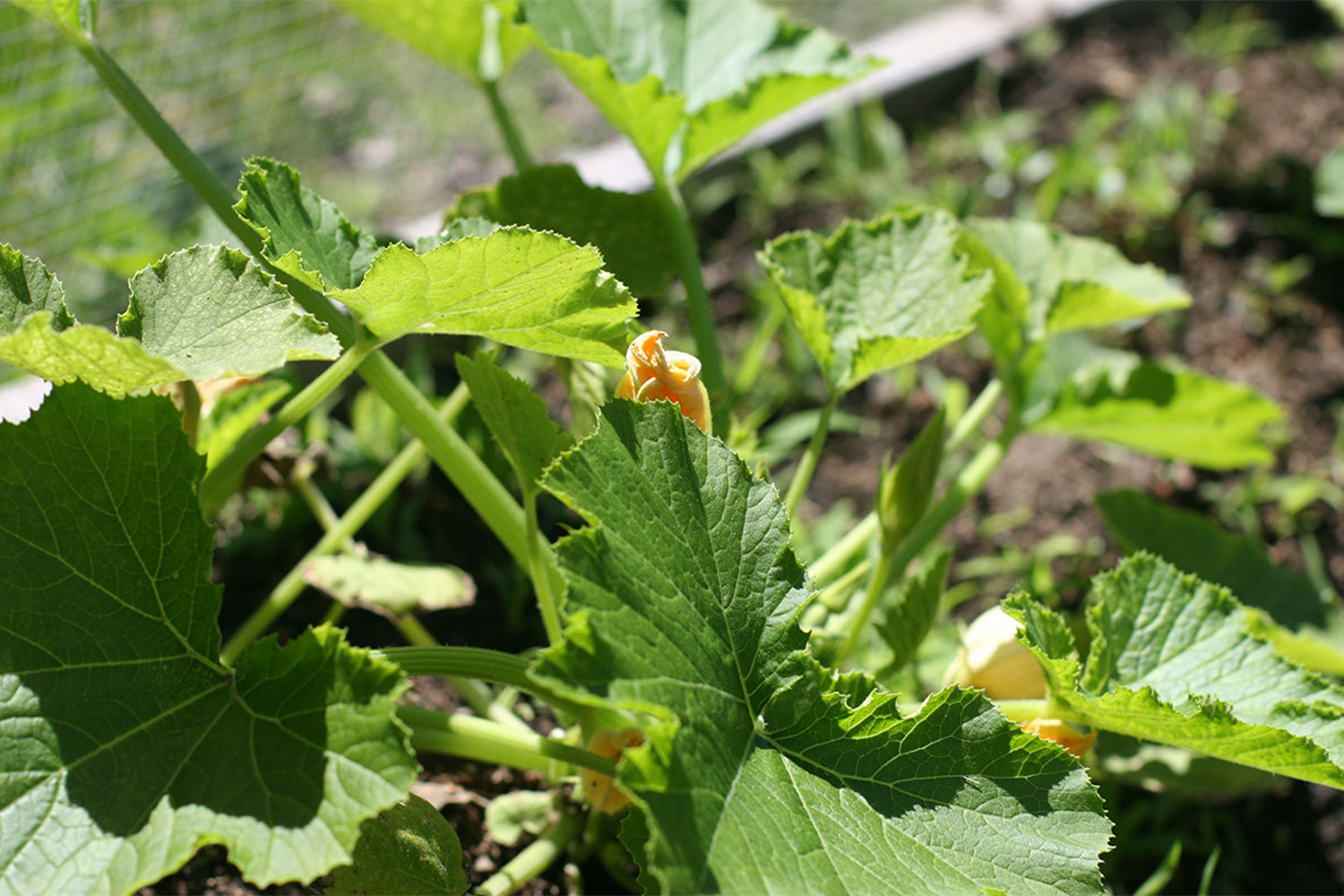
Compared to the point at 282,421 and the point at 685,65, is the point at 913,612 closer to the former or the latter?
the point at 282,421

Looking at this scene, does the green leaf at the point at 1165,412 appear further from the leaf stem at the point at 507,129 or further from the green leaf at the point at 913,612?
the leaf stem at the point at 507,129

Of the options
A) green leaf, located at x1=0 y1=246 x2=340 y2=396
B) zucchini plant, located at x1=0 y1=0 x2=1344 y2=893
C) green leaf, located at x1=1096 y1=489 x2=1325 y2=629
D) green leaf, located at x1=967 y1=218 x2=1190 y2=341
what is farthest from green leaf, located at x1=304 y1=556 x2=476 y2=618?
green leaf, located at x1=1096 y1=489 x2=1325 y2=629

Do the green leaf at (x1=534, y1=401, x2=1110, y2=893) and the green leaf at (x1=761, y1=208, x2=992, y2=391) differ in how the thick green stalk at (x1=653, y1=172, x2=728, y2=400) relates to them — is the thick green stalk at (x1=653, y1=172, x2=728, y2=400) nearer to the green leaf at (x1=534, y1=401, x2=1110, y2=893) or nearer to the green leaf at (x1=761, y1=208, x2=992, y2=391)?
the green leaf at (x1=761, y1=208, x2=992, y2=391)

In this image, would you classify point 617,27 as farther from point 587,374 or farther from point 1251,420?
point 1251,420

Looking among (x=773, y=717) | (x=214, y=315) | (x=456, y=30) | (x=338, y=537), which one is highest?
(x=456, y=30)

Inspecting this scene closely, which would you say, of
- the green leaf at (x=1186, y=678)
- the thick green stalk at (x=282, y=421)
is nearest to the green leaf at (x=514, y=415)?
the thick green stalk at (x=282, y=421)

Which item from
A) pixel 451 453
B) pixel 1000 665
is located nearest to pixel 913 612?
pixel 1000 665
